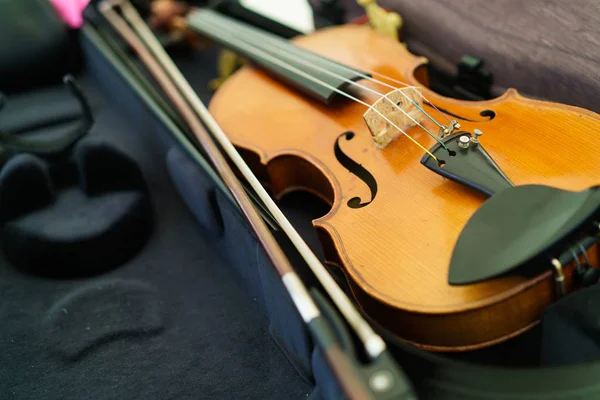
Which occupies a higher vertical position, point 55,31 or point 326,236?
point 55,31

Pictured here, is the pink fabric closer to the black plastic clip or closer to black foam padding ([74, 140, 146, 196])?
black foam padding ([74, 140, 146, 196])

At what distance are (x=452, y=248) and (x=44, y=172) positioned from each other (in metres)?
0.98

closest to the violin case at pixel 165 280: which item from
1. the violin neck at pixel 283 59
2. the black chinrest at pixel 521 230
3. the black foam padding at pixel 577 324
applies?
the black foam padding at pixel 577 324

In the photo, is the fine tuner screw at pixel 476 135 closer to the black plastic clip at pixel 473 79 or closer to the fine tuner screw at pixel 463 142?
the fine tuner screw at pixel 463 142

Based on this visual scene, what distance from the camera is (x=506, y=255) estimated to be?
2.29ft

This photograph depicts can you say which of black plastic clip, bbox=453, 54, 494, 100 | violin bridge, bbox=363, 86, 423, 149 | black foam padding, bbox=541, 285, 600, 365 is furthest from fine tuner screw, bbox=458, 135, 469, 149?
black plastic clip, bbox=453, 54, 494, 100

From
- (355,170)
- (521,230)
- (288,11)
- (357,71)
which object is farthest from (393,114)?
(288,11)

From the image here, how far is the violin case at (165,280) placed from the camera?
0.82 m

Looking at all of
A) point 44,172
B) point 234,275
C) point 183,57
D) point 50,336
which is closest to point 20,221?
point 44,172

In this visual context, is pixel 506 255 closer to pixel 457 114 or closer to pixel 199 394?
pixel 457 114

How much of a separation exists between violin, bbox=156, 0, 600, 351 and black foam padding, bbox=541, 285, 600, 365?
0.02m

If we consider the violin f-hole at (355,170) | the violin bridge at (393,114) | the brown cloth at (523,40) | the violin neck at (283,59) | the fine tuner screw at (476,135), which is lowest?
the brown cloth at (523,40)

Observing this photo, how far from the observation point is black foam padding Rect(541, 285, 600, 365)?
72 centimetres

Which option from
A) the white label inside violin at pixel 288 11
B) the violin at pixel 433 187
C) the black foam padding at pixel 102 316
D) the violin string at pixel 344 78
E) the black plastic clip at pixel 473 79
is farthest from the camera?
the white label inside violin at pixel 288 11
